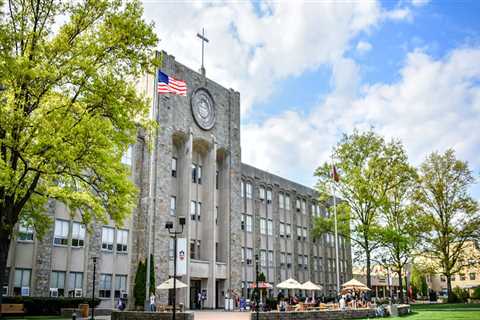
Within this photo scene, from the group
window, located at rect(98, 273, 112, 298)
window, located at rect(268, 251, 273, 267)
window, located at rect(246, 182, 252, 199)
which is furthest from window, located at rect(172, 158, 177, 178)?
window, located at rect(268, 251, 273, 267)

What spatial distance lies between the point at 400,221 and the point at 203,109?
22269 millimetres

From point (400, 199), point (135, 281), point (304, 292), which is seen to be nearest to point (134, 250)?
point (135, 281)

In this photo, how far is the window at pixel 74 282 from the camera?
112 ft

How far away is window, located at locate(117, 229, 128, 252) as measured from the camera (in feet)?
126

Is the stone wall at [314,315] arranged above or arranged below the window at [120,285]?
below

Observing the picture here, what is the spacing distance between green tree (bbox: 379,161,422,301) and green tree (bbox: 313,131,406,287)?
533mm

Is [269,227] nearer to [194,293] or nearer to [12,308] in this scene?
[194,293]

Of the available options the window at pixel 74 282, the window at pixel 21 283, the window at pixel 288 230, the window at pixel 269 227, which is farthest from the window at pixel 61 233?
the window at pixel 288 230

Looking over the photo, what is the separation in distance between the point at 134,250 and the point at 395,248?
23753 millimetres

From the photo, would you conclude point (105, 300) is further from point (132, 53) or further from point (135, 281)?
point (132, 53)

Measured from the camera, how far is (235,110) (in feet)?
169

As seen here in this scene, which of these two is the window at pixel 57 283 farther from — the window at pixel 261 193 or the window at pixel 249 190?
the window at pixel 261 193

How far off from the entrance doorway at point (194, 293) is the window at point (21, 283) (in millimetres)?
15633

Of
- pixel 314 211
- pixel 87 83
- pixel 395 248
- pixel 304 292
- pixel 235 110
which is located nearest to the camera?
pixel 87 83
